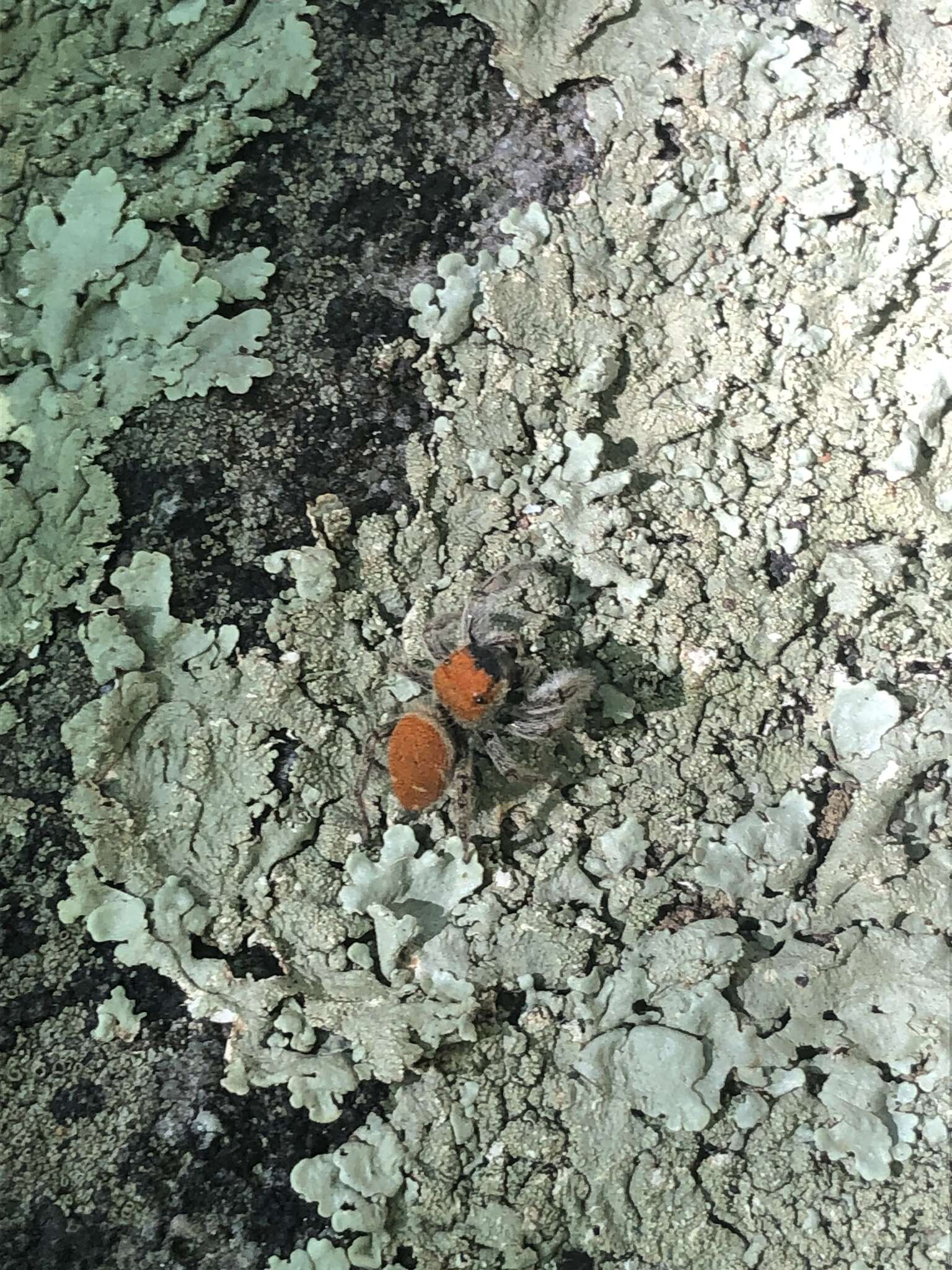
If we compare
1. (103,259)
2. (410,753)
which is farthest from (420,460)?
(103,259)

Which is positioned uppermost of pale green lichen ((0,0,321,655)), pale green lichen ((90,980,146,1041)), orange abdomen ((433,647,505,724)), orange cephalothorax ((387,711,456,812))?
pale green lichen ((0,0,321,655))

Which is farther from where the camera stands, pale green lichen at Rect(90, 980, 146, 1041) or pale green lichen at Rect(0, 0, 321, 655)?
pale green lichen at Rect(0, 0, 321, 655)

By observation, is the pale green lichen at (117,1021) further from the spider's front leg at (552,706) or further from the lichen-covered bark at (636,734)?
the spider's front leg at (552,706)

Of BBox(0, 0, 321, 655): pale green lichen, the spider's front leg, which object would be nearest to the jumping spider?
the spider's front leg

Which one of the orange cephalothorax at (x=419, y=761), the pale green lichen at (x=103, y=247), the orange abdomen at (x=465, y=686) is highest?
the pale green lichen at (x=103, y=247)

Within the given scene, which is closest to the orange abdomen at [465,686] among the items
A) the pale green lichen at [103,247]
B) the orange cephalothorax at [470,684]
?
the orange cephalothorax at [470,684]

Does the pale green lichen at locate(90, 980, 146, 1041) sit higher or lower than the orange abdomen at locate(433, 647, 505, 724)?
lower

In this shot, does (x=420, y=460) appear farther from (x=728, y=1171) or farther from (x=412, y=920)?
(x=728, y=1171)

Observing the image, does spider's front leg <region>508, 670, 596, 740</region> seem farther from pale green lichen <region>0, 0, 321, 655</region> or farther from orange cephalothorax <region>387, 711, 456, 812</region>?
pale green lichen <region>0, 0, 321, 655</region>
